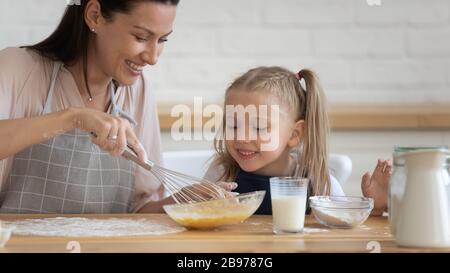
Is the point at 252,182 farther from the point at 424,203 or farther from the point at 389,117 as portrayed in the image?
the point at 424,203

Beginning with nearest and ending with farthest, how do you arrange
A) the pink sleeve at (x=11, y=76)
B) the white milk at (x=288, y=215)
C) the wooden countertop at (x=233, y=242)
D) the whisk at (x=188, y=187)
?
the wooden countertop at (x=233, y=242)
the white milk at (x=288, y=215)
the whisk at (x=188, y=187)
the pink sleeve at (x=11, y=76)

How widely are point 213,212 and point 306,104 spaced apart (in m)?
0.37

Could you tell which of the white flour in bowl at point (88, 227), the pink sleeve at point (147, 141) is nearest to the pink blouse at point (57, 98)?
the pink sleeve at point (147, 141)

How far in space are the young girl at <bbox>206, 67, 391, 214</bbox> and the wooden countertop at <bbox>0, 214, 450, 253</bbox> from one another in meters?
0.26

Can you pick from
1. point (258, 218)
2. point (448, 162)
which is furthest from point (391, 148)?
point (448, 162)

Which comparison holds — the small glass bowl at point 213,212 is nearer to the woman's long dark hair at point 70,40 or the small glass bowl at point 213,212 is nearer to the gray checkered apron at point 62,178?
the gray checkered apron at point 62,178

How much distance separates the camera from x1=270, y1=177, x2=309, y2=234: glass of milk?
2.51 feet

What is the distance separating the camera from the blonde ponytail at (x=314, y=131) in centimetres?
106

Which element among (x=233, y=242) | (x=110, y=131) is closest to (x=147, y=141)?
(x=110, y=131)

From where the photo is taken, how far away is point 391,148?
41.1 inches

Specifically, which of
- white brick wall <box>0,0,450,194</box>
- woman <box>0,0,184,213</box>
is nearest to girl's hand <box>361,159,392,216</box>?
white brick wall <box>0,0,450,194</box>

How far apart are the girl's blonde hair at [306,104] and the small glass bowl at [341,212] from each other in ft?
0.72

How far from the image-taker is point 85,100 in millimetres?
1116
